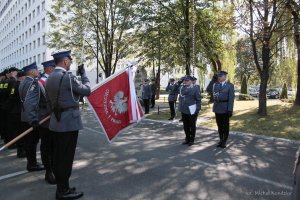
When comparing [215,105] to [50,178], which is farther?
[215,105]

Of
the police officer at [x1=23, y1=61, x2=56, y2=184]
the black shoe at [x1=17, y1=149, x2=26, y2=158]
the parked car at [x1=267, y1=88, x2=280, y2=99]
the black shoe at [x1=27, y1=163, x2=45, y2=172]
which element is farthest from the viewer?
the parked car at [x1=267, y1=88, x2=280, y2=99]

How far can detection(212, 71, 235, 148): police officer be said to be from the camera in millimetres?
9305

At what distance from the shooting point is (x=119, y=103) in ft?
22.4

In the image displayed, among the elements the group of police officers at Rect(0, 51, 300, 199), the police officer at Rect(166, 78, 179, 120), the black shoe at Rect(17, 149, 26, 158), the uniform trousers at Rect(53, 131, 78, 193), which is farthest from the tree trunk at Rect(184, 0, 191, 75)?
the uniform trousers at Rect(53, 131, 78, 193)

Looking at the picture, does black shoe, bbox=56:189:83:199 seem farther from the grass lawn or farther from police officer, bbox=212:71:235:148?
the grass lawn

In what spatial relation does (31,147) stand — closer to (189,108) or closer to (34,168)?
(34,168)

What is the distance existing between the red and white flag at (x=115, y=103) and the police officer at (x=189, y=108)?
9.63 ft

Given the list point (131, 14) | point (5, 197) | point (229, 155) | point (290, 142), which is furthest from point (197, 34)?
point (5, 197)

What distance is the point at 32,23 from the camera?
207 ft

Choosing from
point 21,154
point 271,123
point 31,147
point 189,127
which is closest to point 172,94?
point 271,123

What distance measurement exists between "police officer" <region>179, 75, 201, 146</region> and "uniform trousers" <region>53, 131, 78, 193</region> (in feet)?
16.0

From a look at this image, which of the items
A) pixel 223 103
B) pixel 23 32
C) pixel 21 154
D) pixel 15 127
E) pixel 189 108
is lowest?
pixel 21 154

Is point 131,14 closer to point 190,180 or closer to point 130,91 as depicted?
point 130,91

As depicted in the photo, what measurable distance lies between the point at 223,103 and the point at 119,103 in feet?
11.6
